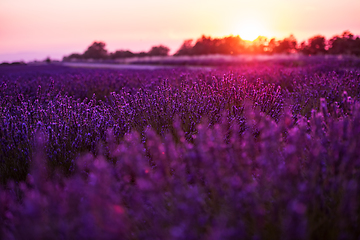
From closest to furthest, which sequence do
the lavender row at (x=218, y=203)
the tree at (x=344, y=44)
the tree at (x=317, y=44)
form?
the lavender row at (x=218, y=203), the tree at (x=344, y=44), the tree at (x=317, y=44)

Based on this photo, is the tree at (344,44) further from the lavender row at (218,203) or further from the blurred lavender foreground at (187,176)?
the lavender row at (218,203)

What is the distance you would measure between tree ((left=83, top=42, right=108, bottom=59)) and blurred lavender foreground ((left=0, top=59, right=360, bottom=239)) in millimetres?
58251

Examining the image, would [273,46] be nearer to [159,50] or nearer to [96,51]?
[159,50]

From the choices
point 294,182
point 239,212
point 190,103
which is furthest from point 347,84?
point 239,212

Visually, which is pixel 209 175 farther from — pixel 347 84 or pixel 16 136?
pixel 347 84

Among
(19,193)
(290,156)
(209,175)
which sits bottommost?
(19,193)

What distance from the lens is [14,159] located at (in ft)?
8.82

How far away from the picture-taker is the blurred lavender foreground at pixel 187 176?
4.32 feet

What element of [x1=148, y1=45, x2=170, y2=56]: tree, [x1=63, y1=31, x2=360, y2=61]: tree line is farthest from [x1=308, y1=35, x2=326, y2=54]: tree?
[x1=148, y1=45, x2=170, y2=56]: tree

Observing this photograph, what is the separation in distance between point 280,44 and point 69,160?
31892mm

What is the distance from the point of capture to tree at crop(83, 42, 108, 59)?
192 feet

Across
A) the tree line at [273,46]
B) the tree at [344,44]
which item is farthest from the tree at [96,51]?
the tree at [344,44]

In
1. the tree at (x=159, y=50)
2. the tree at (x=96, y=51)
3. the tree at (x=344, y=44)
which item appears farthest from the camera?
the tree at (x=96, y=51)

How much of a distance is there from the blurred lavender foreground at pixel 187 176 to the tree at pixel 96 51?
5825 centimetres
